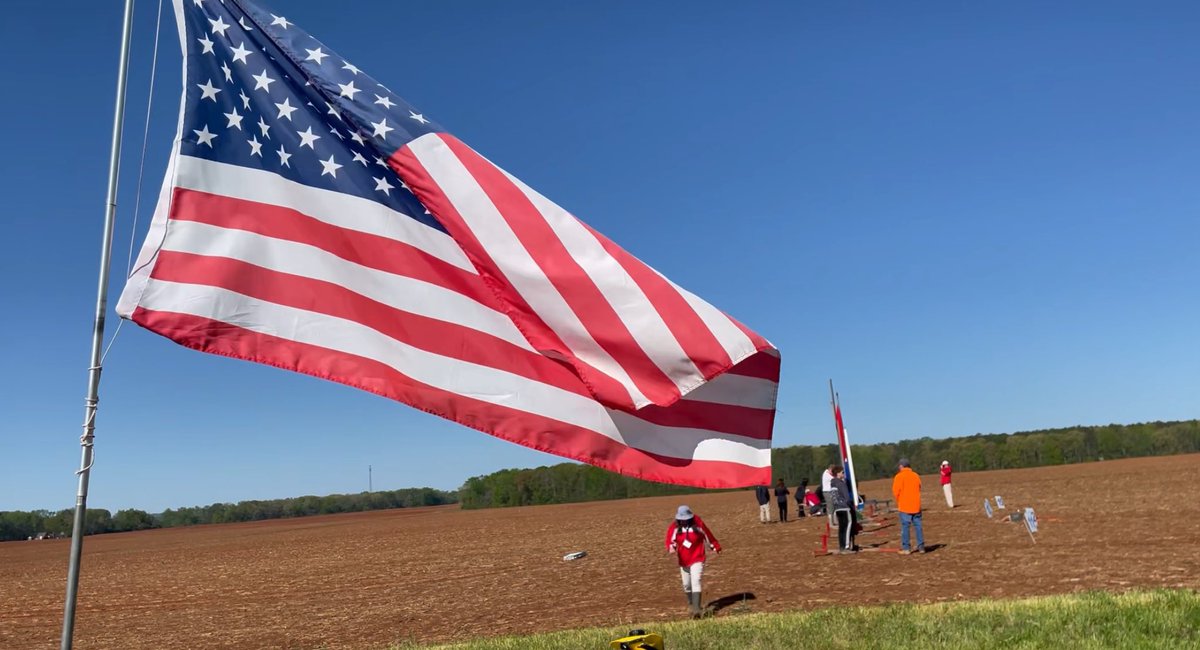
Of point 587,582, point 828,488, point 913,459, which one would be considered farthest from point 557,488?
point 587,582

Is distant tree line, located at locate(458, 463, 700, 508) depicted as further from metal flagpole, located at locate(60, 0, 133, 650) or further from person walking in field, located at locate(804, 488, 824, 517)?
metal flagpole, located at locate(60, 0, 133, 650)

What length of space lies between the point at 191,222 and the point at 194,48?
1.09m

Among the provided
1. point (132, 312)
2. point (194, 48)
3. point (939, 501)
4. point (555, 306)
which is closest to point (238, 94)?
point (194, 48)

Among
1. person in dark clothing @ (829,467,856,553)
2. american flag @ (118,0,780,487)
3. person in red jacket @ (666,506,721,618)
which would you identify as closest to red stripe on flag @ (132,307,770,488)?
american flag @ (118,0,780,487)

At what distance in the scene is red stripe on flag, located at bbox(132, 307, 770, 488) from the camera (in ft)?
17.1

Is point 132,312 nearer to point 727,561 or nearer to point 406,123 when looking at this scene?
point 406,123

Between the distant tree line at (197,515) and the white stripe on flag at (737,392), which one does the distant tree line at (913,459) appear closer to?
the distant tree line at (197,515)

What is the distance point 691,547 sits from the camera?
1251cm

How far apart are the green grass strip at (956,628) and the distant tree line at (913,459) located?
99.4 meters

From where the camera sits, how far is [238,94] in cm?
563

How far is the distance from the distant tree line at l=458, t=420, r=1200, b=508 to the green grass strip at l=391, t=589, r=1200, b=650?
326 ft

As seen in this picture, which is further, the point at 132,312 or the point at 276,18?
the point at 276,18

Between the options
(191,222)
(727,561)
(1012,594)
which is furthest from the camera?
(727,561)

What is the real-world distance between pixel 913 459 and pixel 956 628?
118306mm
